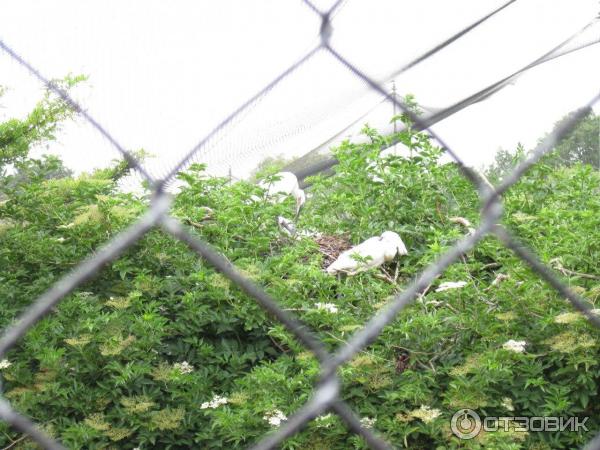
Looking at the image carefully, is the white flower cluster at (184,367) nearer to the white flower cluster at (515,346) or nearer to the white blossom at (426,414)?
the white blossom at (426,414)

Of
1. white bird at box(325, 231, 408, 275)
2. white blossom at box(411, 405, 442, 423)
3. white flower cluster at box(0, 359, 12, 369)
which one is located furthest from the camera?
white bird at box(325, 231, 408, 275)

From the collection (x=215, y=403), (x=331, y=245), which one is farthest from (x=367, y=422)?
(x=331, y=245)

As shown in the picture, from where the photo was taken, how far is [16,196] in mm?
1259

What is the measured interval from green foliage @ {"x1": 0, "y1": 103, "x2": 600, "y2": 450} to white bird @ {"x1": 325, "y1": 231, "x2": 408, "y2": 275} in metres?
0.02

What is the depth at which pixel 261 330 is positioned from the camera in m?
1.21

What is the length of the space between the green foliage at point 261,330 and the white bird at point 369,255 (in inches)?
0.8

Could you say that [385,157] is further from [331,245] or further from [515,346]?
[515,346]

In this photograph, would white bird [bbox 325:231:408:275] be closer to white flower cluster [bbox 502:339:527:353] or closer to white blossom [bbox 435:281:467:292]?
white blossom [bbox 435:281:467:292]

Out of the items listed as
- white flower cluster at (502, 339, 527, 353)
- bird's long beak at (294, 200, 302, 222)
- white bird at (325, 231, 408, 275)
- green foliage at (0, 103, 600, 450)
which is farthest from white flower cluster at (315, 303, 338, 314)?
bird's long beak at (294, 200, 302, 222)

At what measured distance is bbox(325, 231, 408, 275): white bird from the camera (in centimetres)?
121

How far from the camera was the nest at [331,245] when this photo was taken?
1.37 metres

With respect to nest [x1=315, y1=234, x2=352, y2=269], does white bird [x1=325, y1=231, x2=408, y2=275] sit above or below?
below

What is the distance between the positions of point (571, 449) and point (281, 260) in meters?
0.48

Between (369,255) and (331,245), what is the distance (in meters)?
0.22
